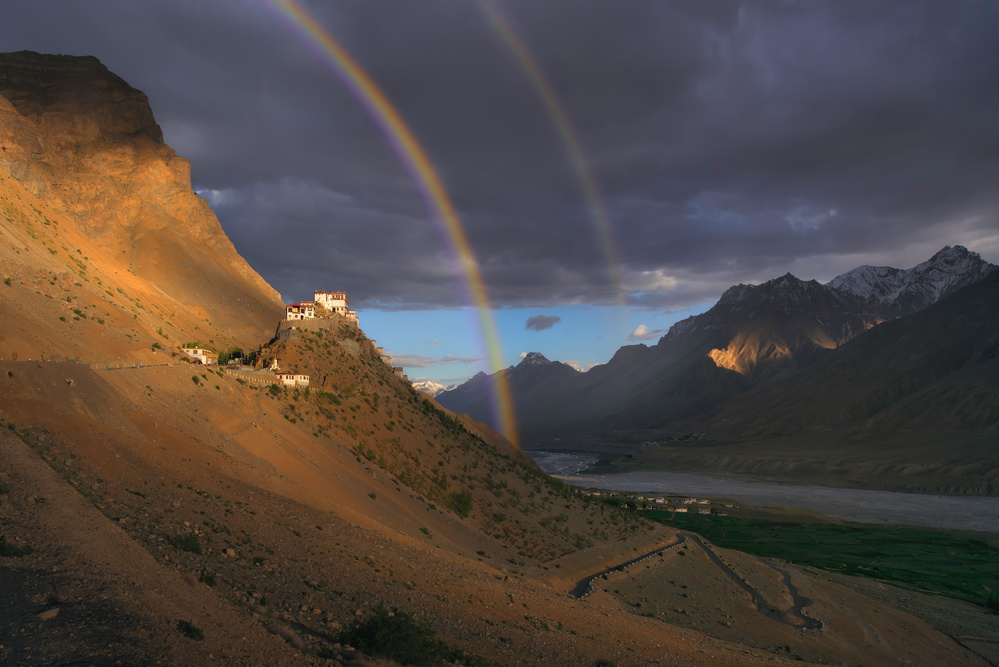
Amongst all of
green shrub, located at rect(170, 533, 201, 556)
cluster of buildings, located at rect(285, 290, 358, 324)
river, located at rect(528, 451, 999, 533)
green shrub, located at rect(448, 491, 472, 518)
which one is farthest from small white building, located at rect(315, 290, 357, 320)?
river, located at rect(528, 451, 999, 533)

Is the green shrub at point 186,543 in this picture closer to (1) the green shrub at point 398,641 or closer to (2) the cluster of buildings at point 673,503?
(1) the green shrub at point 398,641

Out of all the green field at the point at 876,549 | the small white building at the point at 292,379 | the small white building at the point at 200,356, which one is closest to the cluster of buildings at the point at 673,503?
the green field at the point at 876,549

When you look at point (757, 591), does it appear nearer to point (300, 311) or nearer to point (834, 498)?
point (300, 311)

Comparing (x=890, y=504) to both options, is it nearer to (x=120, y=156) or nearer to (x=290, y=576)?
(x=290, y=576)

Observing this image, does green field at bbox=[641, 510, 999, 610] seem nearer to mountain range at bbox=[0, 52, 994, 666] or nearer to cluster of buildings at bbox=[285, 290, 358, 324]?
mountain range at bbox=[0, 52, 994, 666]

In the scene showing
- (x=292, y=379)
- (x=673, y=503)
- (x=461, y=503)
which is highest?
(x=292, y=379)

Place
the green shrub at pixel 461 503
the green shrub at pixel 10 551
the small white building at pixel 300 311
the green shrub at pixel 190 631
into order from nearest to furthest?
the green shrub at pixel 190 631, the green shrub at pixel 10 551, the green shrub at pixel 461 503, the small white building at pixel 300 311

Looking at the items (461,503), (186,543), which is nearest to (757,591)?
(461,503)
